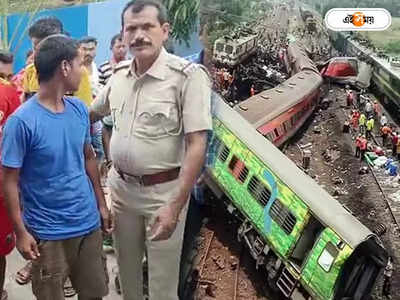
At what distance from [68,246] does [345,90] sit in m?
1.04

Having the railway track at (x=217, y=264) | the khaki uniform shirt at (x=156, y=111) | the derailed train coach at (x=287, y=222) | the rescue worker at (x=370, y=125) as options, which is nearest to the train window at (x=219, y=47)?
the derailed train coach at (x=287, y=222)

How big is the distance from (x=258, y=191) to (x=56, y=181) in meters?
0.64

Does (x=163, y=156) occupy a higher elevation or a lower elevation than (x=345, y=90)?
lower

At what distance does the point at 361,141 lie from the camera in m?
2.07

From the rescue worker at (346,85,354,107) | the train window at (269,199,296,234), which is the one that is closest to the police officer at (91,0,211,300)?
the train window at (269,199,296,234)

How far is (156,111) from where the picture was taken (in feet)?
6.00

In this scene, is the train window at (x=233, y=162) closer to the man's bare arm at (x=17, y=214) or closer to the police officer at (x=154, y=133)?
the police officer at (x=154, y=133)

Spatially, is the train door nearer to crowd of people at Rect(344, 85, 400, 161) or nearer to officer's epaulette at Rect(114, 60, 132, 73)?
crowd of people at Rect(344, 85, 400, 161)

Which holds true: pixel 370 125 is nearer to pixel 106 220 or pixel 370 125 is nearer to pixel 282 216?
pixel 282 216

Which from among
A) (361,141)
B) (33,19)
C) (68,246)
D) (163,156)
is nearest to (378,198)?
(361,141)

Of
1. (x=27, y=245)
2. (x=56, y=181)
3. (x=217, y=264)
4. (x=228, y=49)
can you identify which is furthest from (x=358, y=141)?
(x=27, y=245)

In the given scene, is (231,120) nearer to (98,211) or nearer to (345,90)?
(345,90)

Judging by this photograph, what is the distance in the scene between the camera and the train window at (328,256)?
1909 millimetres

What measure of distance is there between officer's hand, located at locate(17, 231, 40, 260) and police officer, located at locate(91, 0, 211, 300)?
0.29 metres
